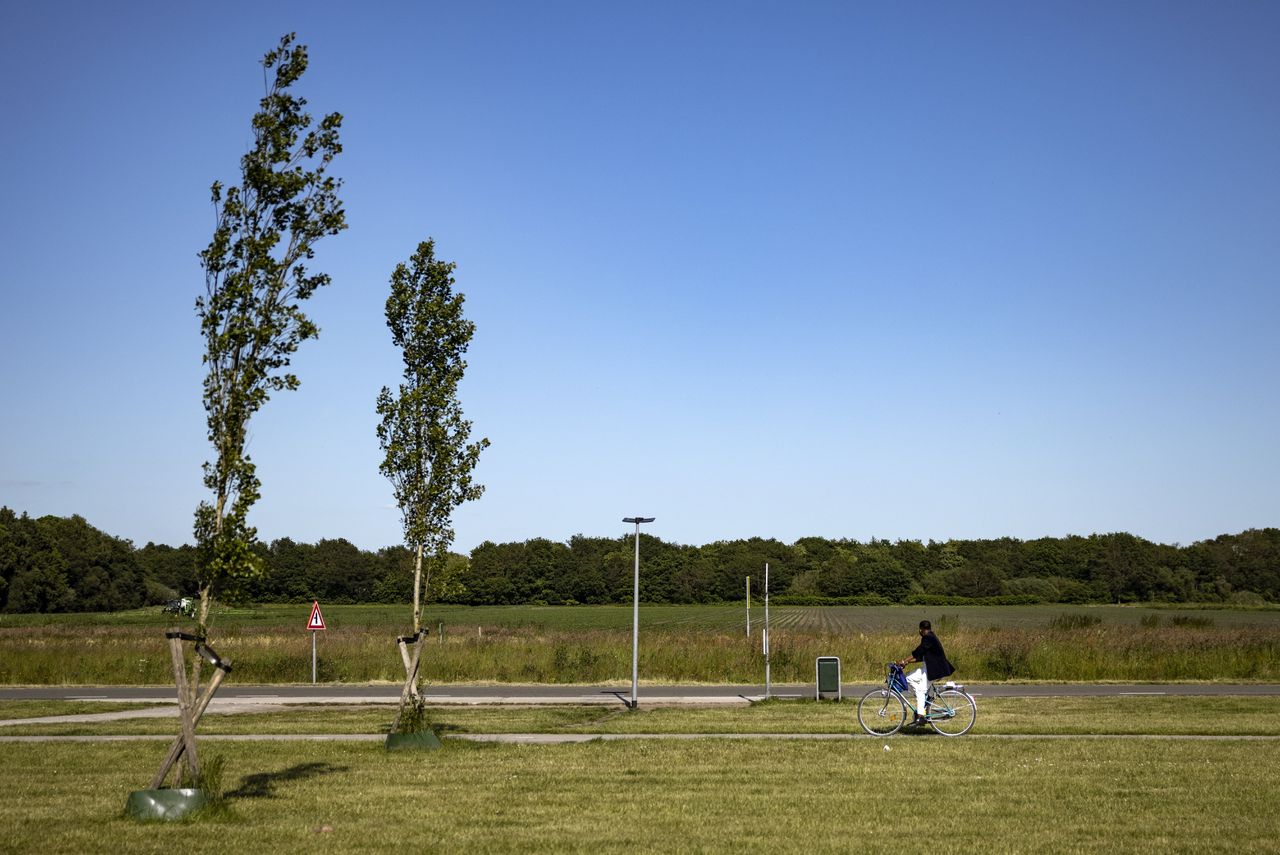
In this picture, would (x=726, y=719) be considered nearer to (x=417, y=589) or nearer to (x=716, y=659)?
(x=417, y=589)

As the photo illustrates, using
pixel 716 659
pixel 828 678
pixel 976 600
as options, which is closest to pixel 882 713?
pixel 828 678

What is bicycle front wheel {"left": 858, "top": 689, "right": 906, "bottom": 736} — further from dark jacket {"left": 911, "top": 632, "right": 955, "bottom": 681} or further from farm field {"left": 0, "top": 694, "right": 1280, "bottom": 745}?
dark jacket {"left": 911, "top": 632, "right": 955, "bottom": 681}

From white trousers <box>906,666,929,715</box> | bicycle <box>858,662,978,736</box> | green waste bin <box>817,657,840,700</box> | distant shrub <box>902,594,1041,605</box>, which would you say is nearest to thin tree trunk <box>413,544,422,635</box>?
bicycle <box>858,662,978,736</box>

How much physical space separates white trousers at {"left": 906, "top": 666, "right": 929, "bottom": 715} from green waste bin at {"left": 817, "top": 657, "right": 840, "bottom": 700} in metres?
6.98

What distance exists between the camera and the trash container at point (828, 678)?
25.8m

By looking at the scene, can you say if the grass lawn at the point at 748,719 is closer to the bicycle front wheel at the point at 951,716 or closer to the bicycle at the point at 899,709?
the bicycle front wheel at the point at 951,716

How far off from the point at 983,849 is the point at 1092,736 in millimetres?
9900

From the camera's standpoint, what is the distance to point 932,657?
62.3 feet

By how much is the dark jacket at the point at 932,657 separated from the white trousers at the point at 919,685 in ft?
0.47

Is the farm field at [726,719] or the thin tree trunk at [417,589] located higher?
the thin tree trunk at [417,589]

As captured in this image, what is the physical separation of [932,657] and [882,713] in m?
1.30

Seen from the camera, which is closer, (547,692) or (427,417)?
(427,417)

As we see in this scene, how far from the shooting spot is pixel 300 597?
151 m

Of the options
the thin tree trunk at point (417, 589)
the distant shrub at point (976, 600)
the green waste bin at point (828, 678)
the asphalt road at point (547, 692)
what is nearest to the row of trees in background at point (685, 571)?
the distant shrub at point (976, 600)
